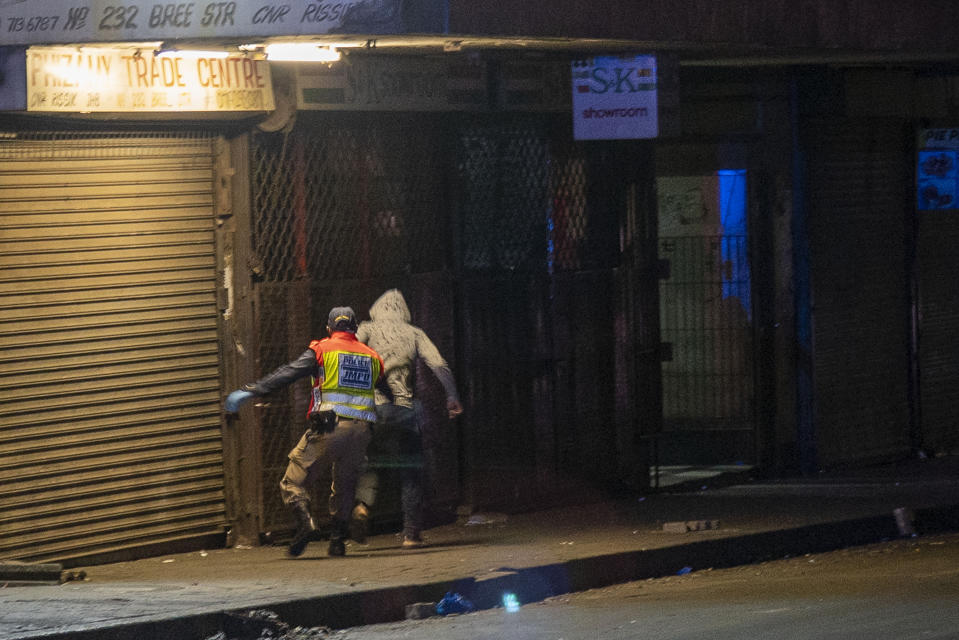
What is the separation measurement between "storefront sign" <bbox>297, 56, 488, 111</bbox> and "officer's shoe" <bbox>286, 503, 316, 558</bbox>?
2.69 meters

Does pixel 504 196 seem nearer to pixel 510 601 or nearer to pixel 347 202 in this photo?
pixel 347 202

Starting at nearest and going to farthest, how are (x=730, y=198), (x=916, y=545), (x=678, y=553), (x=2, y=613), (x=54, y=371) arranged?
(x=2, y=613) → (x=54, y=371) → (x=678, y=553) → (x=916, y=545) → (x=730, y=198)

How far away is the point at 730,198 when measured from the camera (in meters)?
15.5

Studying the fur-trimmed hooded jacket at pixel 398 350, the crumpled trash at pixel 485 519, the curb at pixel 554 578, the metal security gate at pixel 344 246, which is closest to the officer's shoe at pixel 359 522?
the metal security gate at pixel 344 246

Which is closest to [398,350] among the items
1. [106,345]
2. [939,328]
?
[106,345]

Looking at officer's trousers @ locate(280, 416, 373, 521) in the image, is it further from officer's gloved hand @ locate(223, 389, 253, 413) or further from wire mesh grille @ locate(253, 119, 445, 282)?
wire mesh grille @ locate(253, 119, 445, 282)

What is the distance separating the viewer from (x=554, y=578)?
10883 mm

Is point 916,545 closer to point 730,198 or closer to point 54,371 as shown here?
point 730,198

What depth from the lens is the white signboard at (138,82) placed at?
10375mm

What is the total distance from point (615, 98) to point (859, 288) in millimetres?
4701

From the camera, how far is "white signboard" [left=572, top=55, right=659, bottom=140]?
1215cm

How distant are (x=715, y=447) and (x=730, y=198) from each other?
2.22 m

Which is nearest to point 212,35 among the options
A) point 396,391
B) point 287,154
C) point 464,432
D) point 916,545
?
point 287,154

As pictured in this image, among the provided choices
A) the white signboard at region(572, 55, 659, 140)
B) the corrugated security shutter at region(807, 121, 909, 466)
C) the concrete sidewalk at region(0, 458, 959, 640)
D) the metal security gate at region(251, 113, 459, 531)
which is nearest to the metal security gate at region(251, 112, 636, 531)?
the metal security gate at region(251, 113, 459, 531)
